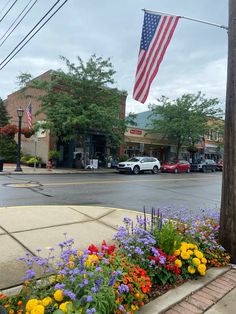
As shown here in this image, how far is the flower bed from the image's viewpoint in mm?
2471

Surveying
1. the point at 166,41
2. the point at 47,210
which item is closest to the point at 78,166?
the point at 47,210

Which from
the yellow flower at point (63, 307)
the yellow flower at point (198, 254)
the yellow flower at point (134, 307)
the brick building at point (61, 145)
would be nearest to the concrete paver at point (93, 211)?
the yellow flower at point (198, 254)

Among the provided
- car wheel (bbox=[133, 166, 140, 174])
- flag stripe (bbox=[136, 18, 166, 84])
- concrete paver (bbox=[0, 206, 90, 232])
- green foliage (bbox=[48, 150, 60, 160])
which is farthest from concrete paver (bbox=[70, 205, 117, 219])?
green foliage (bbox=[48, 150, 60, 160])

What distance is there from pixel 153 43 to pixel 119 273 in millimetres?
4686

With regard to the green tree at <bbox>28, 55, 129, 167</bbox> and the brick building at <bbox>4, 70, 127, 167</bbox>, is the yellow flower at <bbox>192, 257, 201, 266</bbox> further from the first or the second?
the brick building at <bbox>4, 70, 127, 167</bbox>

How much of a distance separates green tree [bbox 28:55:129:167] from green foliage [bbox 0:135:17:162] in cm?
654

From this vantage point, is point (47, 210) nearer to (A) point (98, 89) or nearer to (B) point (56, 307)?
(B) point (56, 307)

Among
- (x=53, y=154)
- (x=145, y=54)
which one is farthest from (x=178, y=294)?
(x=53, y=154)

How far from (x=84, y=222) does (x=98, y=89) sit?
19.2 m

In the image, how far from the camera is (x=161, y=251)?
12.0 feet

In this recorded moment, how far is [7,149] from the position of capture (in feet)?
90.9

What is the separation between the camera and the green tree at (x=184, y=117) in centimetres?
3183

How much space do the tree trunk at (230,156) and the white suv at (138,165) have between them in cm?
1967

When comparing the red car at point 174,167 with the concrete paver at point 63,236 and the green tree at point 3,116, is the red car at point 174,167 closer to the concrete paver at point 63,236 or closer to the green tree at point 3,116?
the green tree at point 3,116
